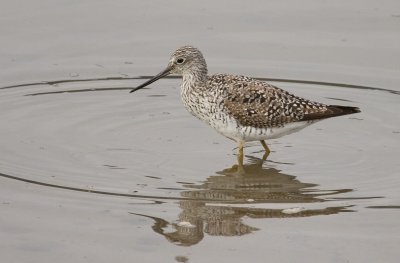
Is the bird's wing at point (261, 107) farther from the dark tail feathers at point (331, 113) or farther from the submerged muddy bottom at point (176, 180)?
the submerged muddy bottom at point (176, 180)

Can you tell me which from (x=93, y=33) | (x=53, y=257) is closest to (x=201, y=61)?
(x=93, y=33)

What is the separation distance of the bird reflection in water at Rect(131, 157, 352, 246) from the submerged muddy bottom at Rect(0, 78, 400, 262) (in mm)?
20

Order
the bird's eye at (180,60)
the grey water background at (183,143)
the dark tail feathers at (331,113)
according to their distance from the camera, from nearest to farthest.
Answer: the grey water background at (183,143) → the dark tail feathers at (331,113) → the bird's eye at (180,60)

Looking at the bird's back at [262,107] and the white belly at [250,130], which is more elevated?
the bird's back at [262,107]

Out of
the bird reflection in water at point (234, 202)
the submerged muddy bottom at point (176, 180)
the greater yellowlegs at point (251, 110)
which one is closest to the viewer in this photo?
the submerged muddy bottom at point (176, 180)

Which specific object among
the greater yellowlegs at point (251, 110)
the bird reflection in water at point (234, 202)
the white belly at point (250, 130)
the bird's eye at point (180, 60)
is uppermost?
the bird's eye at point (180, 60)

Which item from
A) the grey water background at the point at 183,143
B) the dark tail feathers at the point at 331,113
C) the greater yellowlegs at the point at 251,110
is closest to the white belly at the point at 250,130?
the greater yellowlegs at the point at 251,110

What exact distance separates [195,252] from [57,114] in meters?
4.84

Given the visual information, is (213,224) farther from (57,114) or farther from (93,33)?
(93,33)

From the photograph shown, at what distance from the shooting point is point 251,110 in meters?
11.8

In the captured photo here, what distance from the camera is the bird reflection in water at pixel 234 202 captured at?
9320 mm

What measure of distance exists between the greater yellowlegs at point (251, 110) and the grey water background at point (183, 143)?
1.22 ft

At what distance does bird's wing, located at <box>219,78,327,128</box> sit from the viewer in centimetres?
1181

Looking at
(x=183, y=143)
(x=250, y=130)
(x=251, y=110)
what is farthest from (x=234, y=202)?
(x=183, y=143)
